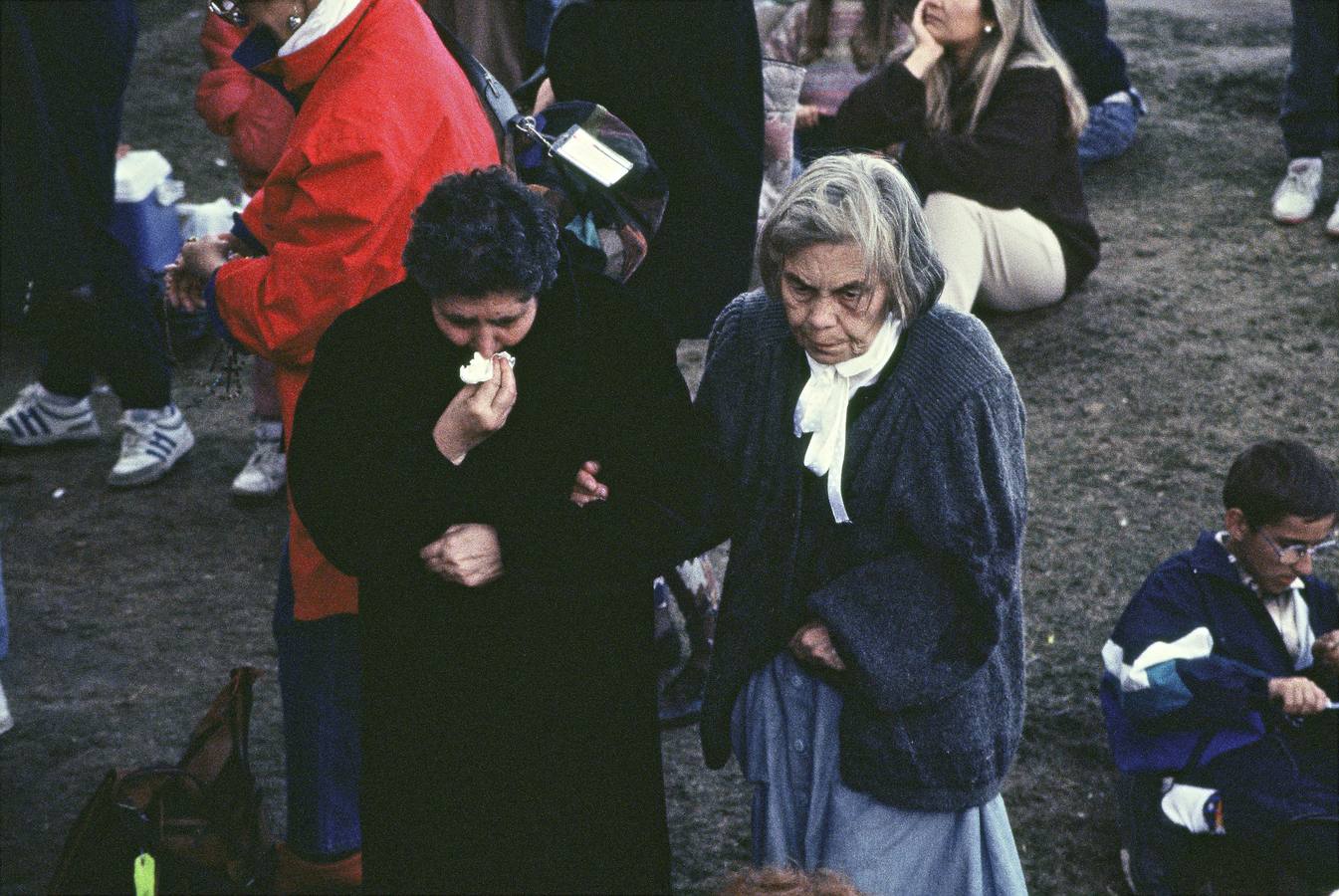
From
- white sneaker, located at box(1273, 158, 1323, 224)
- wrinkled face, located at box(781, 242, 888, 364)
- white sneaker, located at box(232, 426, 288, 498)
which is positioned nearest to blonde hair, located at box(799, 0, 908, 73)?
white sneaker, located at box(1273, 158, 1323, 224)

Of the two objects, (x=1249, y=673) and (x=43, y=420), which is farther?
(x=43, y=420)

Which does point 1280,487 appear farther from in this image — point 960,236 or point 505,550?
point 960,236

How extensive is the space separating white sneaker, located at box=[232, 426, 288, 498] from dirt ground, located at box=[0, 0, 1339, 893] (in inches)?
2.9

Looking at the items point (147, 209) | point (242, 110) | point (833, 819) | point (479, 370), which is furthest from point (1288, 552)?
point (147, 209)

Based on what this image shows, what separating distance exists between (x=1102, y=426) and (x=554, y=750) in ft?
10.2

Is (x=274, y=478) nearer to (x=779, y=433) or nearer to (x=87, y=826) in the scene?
(x=87, y=826)

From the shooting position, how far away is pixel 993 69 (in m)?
4.52

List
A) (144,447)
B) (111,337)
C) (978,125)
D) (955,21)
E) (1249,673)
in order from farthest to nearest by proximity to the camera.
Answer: (144,447) < (111,337) < (978,125) < (955,21) < (1249,673)

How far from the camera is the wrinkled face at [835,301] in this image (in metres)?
2.26

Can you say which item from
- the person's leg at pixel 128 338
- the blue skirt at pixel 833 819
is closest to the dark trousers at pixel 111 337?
the person's leg at pixel 128 338

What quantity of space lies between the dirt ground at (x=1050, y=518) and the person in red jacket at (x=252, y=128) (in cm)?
14

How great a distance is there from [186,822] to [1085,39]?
5180 millimetres

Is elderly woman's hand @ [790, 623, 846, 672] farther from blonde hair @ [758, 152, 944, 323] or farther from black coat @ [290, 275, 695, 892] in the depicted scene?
blonde hair @ [758, 152, 944, 323]

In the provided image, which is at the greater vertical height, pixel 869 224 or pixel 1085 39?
pixel 869 224
